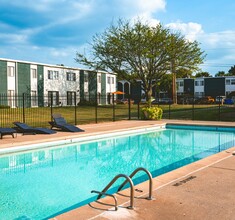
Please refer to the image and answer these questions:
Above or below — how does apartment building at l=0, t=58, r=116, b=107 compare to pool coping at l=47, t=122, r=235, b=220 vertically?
above

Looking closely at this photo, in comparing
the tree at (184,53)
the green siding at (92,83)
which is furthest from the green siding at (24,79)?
the tree at (184,53)

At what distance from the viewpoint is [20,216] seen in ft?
17.5

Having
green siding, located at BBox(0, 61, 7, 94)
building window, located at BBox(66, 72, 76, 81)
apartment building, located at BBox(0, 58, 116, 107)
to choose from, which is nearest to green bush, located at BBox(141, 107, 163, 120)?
apartment building, located at BBox(0, 58, 116, 107)

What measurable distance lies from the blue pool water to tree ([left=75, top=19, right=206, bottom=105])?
20520mm

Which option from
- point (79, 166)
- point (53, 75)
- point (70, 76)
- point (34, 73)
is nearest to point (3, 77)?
point (34, 73)

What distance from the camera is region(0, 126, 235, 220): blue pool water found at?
6.14 metres

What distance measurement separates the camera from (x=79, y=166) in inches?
375

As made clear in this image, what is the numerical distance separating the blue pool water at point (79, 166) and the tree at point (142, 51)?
20520mm

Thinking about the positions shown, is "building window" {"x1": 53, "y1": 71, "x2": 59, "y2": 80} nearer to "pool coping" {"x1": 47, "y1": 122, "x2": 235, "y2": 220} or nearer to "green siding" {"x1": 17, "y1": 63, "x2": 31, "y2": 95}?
"green siding" {"x1": 17, "y1": 63, "x2": 31, "y2": 95}

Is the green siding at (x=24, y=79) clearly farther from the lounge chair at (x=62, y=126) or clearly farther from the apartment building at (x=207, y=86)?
the apartment building at (x=207, y=86)

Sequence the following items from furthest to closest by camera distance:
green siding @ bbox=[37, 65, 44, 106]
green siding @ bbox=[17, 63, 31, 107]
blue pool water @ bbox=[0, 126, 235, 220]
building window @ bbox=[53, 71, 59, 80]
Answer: building window @ bbox=[53, 71, 59, 80] < green siding @ bbox=[37, 65, 44, 106] < green siding @ bbox=[17, 63, 31, 107] < blue pool water @ bbox=[0, 126, 235, 220]

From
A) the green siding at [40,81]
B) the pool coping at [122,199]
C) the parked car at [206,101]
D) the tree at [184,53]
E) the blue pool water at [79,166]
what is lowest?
the blue pool water at [79,166]

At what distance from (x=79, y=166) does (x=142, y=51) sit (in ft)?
88.6

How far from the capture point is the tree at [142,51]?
35156 mm
